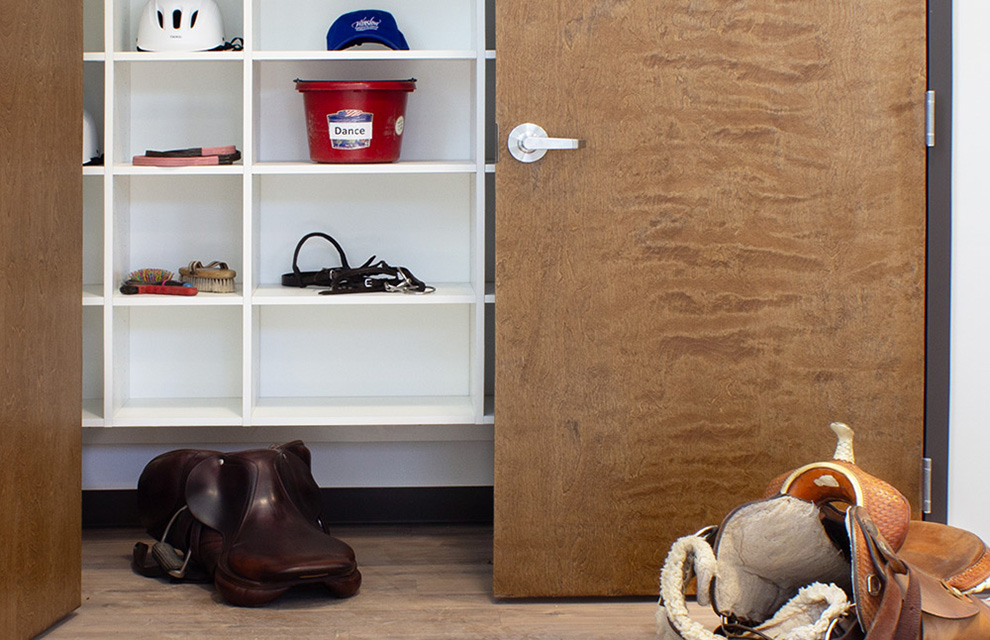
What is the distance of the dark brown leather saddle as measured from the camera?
204 cm

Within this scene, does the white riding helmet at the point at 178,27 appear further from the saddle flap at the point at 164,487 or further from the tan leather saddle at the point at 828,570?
the tan leather saddle at the point at 828,570

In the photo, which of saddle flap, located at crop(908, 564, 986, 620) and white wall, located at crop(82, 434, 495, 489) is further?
white wall, located at crop(82, 434, 495, 489)

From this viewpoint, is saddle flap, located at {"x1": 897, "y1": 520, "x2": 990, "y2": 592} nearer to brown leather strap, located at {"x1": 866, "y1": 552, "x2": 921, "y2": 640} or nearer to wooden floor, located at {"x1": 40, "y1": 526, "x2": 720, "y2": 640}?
brown leather strap, located at {"x1": 866, "y1": 552, "x2": 921, "y2": 640}

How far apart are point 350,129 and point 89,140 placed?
2.25ft

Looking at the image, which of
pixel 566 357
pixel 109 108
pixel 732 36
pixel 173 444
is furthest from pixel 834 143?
pixel 173 444

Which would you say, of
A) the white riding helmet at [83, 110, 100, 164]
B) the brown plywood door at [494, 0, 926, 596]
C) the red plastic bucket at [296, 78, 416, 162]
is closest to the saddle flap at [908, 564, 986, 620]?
the brown plywood door at [494, 0, 926, 596]

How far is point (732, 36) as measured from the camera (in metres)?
2.02

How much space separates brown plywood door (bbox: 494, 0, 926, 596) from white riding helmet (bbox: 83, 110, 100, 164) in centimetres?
112

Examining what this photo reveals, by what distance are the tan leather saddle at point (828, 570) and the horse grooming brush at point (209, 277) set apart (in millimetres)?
1386

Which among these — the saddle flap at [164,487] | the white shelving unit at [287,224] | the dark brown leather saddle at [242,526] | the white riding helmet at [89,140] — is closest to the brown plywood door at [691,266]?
the dark brown leather saddle at [242,526]

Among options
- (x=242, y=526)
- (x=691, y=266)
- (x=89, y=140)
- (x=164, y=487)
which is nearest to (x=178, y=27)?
(x=89, y=140)

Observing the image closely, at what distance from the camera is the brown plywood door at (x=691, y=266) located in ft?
6.61

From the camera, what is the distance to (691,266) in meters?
2.05

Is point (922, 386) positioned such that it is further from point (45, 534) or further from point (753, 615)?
point (45, 534)
